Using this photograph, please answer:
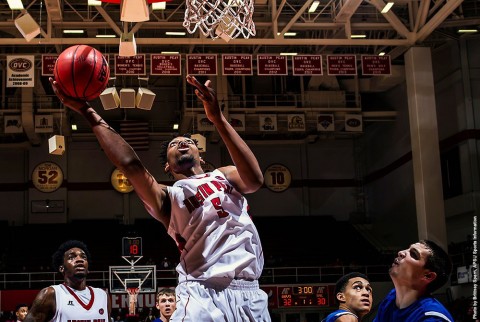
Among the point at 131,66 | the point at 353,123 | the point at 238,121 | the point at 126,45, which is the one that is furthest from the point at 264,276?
the point at 126,45

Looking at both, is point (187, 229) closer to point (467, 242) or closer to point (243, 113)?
point (467, 242)

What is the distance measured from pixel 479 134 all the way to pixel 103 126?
1817 cm

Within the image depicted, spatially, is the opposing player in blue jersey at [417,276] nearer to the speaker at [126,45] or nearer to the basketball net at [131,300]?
the basketball net at [131,300]

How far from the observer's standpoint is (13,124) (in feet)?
72.7

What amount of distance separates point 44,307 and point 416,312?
10.9 feet

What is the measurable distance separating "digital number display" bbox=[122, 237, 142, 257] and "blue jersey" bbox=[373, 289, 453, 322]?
447 inches

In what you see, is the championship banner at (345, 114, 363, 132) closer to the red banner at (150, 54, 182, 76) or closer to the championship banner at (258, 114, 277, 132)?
the championship banner at (258, 114, 277, 132)

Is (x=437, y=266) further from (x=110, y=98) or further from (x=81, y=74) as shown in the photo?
(x=110, y=98)

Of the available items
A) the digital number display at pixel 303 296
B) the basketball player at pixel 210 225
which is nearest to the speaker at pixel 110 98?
the digital number display at pixel 303 296

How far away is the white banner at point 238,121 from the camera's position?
21547 millimetres

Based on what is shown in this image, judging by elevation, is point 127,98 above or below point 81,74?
above

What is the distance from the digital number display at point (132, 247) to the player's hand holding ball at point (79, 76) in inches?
453

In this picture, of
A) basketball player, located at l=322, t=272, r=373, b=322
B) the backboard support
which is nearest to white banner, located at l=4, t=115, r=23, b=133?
the backboard support

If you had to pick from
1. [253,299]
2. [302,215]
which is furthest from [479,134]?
[253,299]
